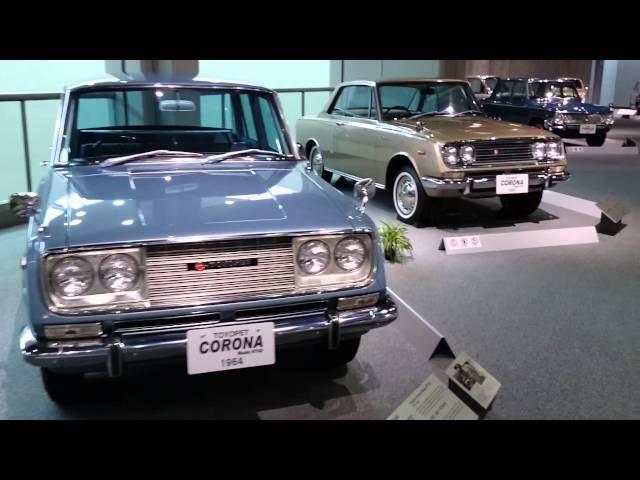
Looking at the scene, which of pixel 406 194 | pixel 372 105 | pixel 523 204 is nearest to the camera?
pixel 406 194

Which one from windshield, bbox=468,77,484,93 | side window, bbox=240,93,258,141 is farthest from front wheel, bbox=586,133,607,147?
side window, bbox=240,93,258,141

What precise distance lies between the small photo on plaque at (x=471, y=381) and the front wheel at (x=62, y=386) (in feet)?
5.74

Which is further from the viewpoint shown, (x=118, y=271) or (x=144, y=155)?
(x=144, y=155)

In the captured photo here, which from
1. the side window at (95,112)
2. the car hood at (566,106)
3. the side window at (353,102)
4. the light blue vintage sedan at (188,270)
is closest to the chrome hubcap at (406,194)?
the side window at (353,102)

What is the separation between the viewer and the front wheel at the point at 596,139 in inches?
532

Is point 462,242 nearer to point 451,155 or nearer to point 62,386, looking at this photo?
point 451,155

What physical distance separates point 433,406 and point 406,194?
4.30 meters

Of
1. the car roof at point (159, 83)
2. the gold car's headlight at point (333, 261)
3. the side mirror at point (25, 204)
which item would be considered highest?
the car roof at point (159, 83)

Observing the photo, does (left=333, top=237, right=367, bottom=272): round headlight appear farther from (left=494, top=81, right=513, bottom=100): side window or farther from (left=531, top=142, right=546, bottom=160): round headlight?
(left=494, top=81, right=513, bottom=100): side window

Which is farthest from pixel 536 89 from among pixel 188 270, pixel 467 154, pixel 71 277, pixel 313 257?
pixel 71 277

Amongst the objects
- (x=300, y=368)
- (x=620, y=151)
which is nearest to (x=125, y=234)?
(x=300, y=368)

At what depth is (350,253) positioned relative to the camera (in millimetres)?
2766

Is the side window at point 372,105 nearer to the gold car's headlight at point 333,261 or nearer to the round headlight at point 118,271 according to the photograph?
the gold car's headlight at point 333,261
